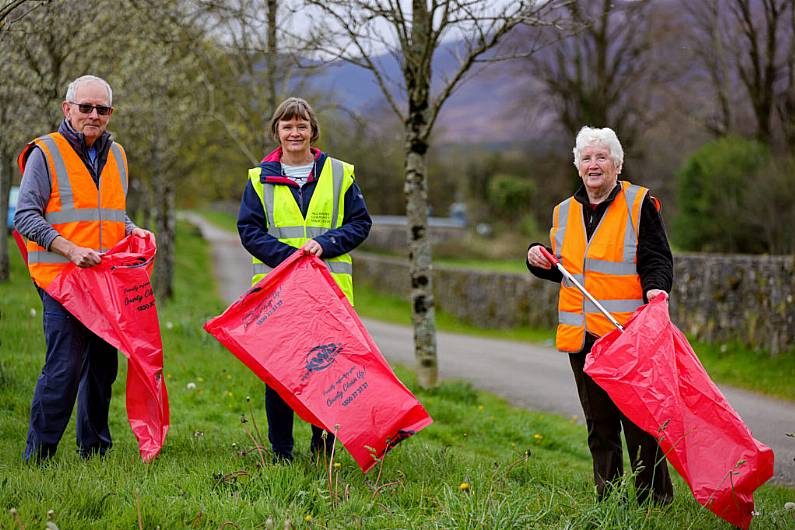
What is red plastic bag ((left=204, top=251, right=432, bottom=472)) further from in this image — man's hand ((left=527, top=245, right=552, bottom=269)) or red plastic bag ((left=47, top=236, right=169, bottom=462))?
man's hand ((left=527, top=245, right=552, bottom=269))

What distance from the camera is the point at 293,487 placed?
375 centimetres

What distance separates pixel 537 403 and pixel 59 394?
18.1 feet

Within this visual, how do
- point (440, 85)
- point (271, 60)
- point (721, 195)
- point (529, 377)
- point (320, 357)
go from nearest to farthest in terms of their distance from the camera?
point (320, 357)
point (440, 85)
point (529, 377)
point (271, 60)
point (721, 195)

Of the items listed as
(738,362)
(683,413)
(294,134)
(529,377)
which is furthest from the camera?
(529,377)

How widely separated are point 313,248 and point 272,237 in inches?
10.9

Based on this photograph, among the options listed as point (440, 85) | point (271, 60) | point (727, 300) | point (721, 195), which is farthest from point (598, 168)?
point (721, 195)

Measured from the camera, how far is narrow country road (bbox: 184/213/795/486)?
6867 mm

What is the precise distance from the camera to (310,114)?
4578mm

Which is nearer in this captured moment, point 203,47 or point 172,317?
point 172,317

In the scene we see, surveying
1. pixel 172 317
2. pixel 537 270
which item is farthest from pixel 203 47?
pixel 537 270

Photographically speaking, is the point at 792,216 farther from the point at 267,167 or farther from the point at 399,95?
the point at 267,167

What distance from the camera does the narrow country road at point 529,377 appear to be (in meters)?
6.87

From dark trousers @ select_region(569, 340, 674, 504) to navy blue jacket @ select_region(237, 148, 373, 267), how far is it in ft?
4.57

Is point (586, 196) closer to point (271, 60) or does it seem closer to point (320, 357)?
point (320, 357)
